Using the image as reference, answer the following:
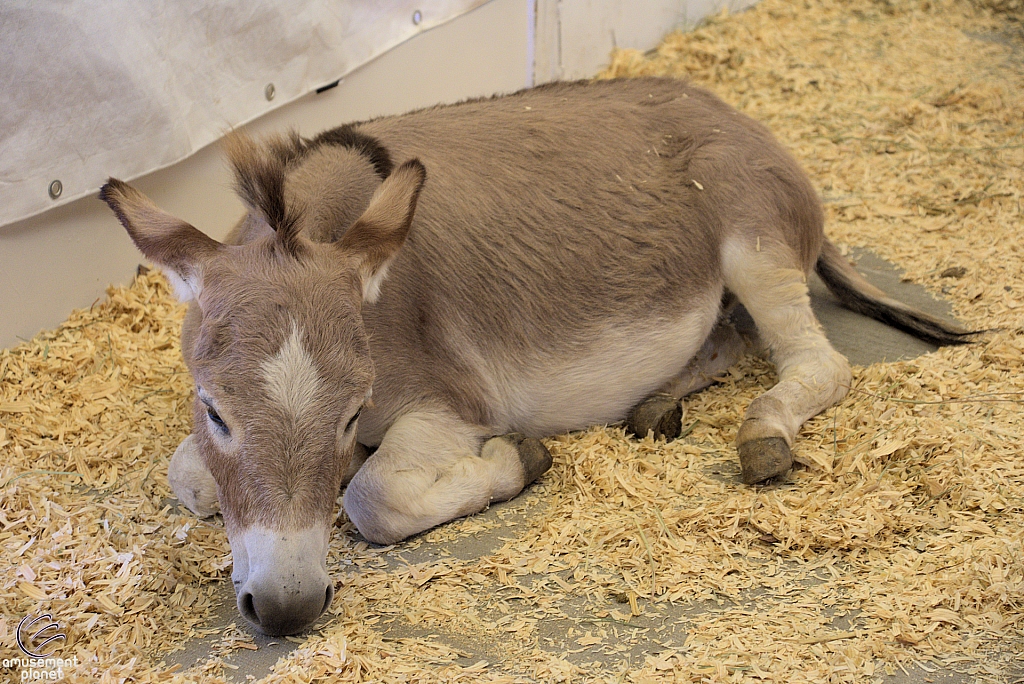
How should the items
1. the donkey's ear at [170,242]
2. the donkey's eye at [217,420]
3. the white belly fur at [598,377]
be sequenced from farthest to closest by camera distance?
the white belly fur at [598,377] → the donkey's ear at [170,242] → the donkey's eye at [217,420]

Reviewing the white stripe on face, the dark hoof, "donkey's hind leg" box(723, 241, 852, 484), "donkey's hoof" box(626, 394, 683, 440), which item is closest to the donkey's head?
the white stripe on face

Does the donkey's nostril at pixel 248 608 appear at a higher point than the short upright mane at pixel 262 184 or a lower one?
lower

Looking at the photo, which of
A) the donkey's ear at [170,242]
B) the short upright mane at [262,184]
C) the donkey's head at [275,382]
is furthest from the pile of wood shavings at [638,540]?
the short upright mane at [262,184]

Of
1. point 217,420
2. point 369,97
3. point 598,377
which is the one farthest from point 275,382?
point 369,97

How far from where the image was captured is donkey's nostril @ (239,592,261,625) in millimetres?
2529

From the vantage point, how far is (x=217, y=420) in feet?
8.61

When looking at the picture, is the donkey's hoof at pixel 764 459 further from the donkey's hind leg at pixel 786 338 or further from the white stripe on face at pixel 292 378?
the white stripe on face at pixel 292 378

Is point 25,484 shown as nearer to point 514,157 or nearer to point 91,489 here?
point 91,489

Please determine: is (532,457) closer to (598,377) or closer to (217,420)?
(598,377)

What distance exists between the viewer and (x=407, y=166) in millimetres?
3105

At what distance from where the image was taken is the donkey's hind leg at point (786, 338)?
376 cm

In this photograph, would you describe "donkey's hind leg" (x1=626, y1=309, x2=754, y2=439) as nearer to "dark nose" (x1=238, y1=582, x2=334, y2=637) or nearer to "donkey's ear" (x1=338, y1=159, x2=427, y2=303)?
"donkey's ear" (x1=338, y1=159, x2=427, y2=303)

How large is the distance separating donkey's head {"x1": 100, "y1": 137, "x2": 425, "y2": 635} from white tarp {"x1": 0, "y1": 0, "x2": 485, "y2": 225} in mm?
1322

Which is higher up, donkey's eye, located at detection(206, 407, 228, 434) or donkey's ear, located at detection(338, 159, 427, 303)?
donkey's ear, located at detection(338, 159, 427, 303)
